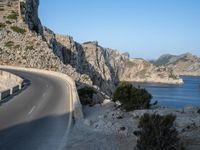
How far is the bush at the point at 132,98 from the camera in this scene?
24.8 metres

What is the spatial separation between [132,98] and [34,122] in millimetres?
7039

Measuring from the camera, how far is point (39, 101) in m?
30.6

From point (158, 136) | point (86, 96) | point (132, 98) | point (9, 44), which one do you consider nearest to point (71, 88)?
point (86, 96)

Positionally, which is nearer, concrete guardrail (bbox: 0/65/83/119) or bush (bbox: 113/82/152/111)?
concrete guardrail (bbox: 0/65/83/119)

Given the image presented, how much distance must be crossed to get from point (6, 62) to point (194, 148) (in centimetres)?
6216

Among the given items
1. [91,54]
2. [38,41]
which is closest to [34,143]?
[38,41]

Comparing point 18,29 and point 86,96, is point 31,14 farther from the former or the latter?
point 86,96

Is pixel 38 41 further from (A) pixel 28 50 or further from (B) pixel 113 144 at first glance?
(B) pixel 113 144

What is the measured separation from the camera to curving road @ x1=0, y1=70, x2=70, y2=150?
16812 millimetres

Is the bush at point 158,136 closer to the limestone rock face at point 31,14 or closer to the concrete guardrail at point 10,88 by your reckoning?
the concrete guardrail at point 10,88

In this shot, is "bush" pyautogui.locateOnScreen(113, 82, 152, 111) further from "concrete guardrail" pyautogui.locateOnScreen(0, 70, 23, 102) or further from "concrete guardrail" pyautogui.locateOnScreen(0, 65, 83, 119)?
"concrete guardrail" pyautogui.locateOnScreen(0, 70, 23, 102)

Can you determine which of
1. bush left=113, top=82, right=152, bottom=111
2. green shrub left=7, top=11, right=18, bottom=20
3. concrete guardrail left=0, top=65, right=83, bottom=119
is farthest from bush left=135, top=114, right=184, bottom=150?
green shrub left=7, top=11, right=18, bottom=20

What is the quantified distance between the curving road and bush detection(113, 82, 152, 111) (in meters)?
3.68

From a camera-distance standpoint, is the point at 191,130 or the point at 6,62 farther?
the point at 6,62
